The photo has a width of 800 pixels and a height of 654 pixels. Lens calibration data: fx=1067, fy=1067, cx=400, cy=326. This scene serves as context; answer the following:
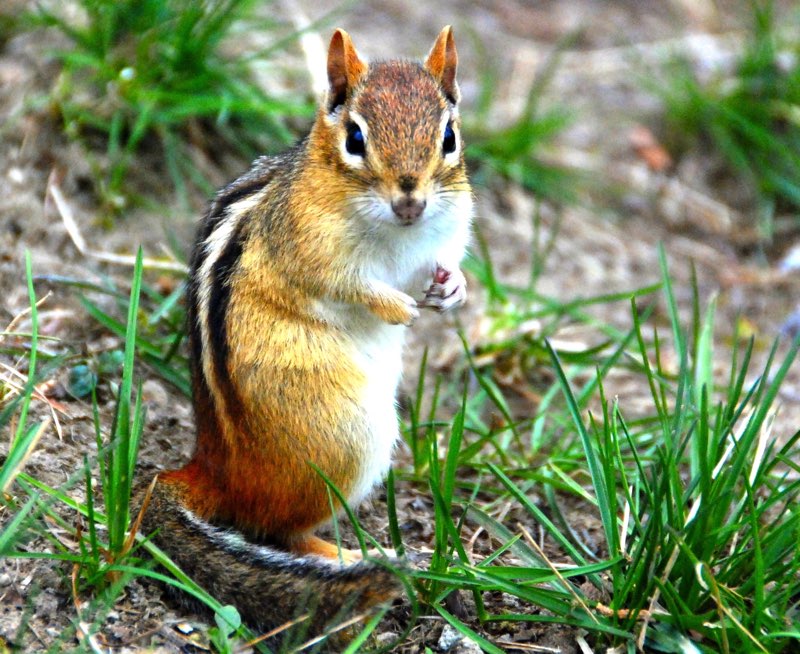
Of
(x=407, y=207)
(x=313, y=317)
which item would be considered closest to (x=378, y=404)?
(x=313, y=317)

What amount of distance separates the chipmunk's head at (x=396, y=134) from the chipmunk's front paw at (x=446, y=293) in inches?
8.5

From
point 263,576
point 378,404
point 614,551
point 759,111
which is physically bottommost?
point 263,576

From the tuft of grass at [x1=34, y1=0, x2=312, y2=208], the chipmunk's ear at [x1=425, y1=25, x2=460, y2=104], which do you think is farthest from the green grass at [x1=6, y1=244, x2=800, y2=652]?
the tuft of grass at [x1=34, y1=0, x2=312, y2=208]

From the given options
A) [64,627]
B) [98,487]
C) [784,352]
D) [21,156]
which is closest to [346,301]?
[98,487]

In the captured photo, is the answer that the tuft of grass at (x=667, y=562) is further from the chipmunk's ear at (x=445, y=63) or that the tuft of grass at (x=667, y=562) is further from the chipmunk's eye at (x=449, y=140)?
the chipmunk's ear at (x=445, y=63)

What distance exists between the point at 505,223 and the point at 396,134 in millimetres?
2392

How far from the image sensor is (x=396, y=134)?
2.77 meters

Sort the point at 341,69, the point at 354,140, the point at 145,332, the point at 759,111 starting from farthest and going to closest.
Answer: the point at 759,111 < the point at 145,332 < the point at 341,69 < the point at 354,140

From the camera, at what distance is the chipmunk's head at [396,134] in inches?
108

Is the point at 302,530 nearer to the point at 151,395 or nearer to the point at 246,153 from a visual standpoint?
the point at 151,395

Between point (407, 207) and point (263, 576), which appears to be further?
point (407, 207)

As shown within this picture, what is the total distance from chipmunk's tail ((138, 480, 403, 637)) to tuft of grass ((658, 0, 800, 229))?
3.76 m

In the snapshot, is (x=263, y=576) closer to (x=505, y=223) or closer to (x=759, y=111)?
(x=505, y=223)

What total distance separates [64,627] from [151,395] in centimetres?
108
